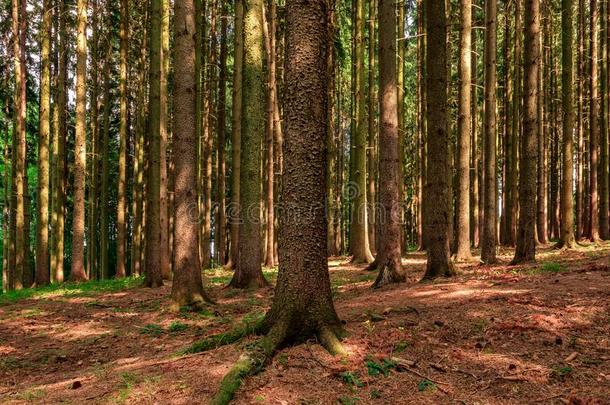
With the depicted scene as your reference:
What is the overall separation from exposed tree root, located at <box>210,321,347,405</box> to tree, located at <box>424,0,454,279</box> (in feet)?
16.6

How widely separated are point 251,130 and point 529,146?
6736 millimetres

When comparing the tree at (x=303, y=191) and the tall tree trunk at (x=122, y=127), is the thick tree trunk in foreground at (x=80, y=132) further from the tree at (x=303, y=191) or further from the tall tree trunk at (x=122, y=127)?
the tree at (x=303, y=191)

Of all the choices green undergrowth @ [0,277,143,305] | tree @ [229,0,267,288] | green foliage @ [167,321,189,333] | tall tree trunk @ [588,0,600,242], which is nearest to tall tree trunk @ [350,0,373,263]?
tree @ [229,0,267,288]

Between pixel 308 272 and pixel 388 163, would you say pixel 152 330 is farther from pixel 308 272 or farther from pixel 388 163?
pixel 388 163

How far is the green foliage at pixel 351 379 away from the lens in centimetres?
418

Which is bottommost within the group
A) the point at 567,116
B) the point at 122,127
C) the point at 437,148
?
the point at 437,148

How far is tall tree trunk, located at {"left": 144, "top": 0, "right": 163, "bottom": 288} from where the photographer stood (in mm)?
12422

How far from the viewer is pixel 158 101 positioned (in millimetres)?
12578

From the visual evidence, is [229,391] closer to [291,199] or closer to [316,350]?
[316,350]

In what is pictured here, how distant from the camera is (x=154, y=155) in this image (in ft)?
41.8

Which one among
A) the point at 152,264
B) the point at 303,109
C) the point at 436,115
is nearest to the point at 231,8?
the point at 152,264

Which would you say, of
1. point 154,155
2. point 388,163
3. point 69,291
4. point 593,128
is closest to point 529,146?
point 388,163

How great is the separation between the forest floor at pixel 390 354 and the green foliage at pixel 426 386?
0.04 feet

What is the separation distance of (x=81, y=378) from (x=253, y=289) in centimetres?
617
